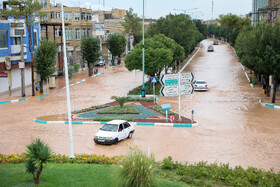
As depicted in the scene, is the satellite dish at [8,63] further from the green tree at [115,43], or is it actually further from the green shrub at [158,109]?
the green tree at [115,43]

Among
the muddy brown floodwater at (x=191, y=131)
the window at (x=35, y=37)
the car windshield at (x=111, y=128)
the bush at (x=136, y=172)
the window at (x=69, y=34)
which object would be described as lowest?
the muddy brown floodwater at (x=191, y=131)

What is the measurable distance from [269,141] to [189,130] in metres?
4.87

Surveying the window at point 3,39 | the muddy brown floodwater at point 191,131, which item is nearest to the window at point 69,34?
the window at point 3,39

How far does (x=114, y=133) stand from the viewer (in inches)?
783

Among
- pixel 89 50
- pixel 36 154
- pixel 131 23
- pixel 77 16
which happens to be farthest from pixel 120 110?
pixel 131 23

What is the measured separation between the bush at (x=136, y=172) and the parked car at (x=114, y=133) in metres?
8.54

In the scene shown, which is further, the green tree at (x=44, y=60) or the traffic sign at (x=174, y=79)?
the green tree at (x=44, y=60)

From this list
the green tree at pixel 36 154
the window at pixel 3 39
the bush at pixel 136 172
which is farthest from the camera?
the window at pixel 3 39

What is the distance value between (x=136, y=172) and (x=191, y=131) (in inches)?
491

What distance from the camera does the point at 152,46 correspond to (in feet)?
135

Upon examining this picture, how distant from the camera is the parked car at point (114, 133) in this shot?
64.3 ft

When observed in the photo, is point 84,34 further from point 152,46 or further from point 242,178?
point 242,178

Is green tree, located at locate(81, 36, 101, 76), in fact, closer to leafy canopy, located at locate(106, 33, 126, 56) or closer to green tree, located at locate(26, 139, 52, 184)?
leafy canopy, located at locate(106, 33, 126, 56)

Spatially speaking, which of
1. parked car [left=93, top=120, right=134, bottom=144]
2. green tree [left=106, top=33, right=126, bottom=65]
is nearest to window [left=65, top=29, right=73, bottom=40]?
green tree [left=106, top=33, right=126, bottom=65]
